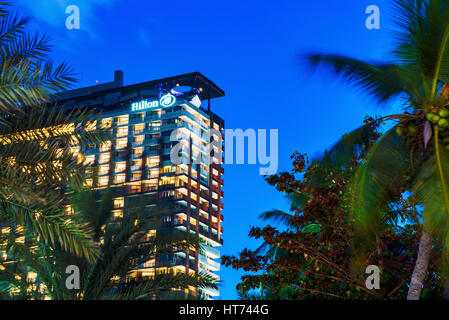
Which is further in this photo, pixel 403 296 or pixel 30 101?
pixel 403 296

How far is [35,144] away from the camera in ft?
34.4

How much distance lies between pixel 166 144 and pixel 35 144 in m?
101

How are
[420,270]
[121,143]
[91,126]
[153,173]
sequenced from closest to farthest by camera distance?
[420,270], [91,126], [153,173], [121,143]

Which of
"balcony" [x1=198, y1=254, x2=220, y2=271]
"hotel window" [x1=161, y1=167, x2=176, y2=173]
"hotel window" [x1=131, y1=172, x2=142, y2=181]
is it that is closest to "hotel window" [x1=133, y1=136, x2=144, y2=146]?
"hotel window" [x1=131, y1=172, x2=142, y2=181]

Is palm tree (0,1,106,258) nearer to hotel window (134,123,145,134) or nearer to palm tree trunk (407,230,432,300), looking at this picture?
palm tree trunk (407,230,432,300)

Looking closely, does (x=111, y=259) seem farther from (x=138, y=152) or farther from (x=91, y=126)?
→ (x=138, y=152)

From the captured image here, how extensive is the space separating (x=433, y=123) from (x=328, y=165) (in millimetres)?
2577

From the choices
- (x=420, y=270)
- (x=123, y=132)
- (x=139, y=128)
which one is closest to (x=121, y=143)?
(x=123, y=132)

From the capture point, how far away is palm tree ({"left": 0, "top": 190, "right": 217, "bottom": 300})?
14609mm

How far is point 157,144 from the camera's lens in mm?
113125

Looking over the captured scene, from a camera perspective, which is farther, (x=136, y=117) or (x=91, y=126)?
(x=136, y=117)

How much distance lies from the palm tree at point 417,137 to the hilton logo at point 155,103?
10141 centimetres
